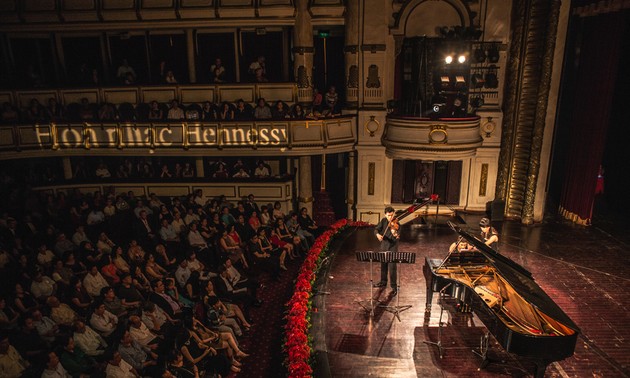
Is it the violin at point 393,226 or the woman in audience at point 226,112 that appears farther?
the woman in audience at point 226,112

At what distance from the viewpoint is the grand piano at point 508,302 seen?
18.2ft

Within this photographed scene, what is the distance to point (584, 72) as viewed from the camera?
12.0 m

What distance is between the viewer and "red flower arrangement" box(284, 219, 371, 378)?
683 centimetres

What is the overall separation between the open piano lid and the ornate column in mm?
8690

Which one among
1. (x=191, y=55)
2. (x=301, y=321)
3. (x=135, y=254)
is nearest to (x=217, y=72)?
(x=191, y=55)

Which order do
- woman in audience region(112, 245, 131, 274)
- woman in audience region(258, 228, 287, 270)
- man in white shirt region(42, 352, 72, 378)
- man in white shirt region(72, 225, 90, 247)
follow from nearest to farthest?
man in white shirt region(42, 352, 72, 378) < woman in audience region(112, 245, 131, 274) < man in white shirt region(72, 225, 90, 247) < woman in audience region(258, 228, 287, 270)

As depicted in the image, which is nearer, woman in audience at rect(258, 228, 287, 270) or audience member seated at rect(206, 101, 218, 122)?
woman in audience at rect(258, 228, 287, 270)

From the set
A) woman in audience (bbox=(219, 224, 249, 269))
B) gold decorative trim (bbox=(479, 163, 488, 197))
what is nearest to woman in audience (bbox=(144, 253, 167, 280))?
woman in audience (bbox=(219, 224, 249, 269))

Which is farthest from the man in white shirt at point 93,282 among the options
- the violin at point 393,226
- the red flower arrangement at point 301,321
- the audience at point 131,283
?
the violin at point 393,226

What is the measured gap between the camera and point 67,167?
49.0 ft

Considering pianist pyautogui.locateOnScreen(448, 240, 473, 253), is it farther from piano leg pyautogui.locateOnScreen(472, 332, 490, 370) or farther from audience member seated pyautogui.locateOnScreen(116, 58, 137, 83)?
audience member seated pyautogui.locateOnScreen(116, 58, 137, 83)

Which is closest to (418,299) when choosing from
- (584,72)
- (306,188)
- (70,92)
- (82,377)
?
(82,377)

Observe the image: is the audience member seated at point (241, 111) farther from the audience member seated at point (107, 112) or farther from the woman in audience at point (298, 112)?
the audience member seated at point (107, 112)

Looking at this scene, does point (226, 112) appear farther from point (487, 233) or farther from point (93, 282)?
point (487, 233)
